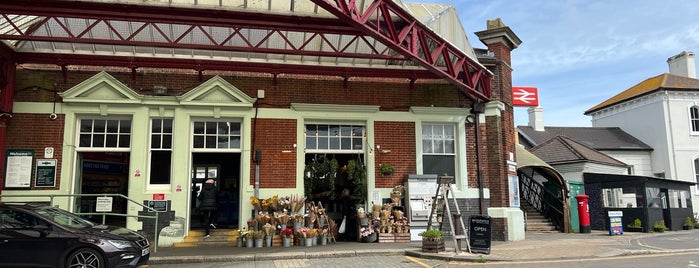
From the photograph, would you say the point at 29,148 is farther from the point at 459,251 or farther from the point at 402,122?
the point at 459,251

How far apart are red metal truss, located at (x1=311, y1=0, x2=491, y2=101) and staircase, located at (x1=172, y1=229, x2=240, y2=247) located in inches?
238

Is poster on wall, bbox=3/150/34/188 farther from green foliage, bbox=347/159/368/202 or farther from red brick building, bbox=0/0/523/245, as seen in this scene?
green foliage, bbox=347/159/368/202

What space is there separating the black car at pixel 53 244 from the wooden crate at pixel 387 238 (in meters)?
6.21

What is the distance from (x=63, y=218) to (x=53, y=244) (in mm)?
796

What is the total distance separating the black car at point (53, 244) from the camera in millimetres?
7902

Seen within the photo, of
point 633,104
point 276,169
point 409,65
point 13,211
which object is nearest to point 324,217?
point 276,169

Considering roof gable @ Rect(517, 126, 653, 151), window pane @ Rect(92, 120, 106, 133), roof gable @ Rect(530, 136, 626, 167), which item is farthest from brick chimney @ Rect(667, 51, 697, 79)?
window pane @ Rect(92, 120, 106, 133)

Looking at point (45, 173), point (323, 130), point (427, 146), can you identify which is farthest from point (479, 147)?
point (45, 173)

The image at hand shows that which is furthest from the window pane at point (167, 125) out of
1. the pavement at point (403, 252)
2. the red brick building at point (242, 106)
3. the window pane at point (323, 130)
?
the window pane at point (323, 130)

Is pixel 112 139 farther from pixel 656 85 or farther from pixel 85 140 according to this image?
pixel 656 85

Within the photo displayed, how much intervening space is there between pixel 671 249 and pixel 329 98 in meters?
9.09

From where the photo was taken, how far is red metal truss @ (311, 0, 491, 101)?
10.4 meters

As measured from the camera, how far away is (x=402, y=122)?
14.1 meters

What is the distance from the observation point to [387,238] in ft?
42.1
